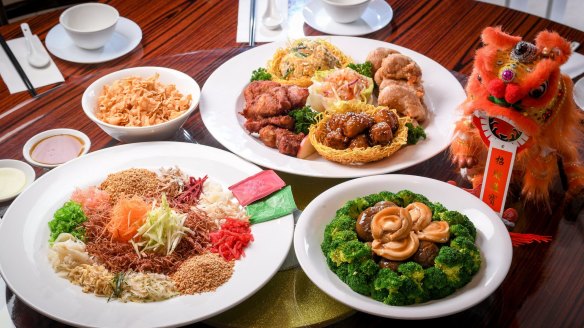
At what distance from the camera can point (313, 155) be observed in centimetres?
270

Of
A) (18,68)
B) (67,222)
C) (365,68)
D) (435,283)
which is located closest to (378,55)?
(365,68)

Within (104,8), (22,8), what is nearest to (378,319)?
(104,8)

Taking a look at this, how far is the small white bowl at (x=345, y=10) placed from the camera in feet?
11.4

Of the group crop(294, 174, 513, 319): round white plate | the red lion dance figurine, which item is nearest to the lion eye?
the red lion dance figurine

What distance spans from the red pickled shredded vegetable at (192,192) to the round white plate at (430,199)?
1.69ft

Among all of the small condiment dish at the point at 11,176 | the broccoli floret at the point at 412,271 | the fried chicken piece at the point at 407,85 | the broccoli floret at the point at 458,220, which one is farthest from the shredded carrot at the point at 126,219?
the fried chicken piece at the point at 407,85

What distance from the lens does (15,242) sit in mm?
2232

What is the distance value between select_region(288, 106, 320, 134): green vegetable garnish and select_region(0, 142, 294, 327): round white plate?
0.34 m

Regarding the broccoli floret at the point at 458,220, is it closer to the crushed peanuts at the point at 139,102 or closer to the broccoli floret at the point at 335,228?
the broccoli floret at the point at 335,228

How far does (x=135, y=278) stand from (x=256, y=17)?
205cm

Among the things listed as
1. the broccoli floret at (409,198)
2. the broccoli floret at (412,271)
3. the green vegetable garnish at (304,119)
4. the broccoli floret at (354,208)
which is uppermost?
the broccoli floret at (412,271)

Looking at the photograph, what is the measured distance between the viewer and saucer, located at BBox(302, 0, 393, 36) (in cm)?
355

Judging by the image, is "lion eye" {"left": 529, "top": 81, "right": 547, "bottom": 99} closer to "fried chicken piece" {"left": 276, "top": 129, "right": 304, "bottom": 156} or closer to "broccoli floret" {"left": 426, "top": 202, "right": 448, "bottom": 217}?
"broccoli floret" {"left": 426, "top": 202, "right": 448, "bottom": 217}

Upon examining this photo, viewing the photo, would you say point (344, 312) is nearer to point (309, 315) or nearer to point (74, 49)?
point (309, 315)
